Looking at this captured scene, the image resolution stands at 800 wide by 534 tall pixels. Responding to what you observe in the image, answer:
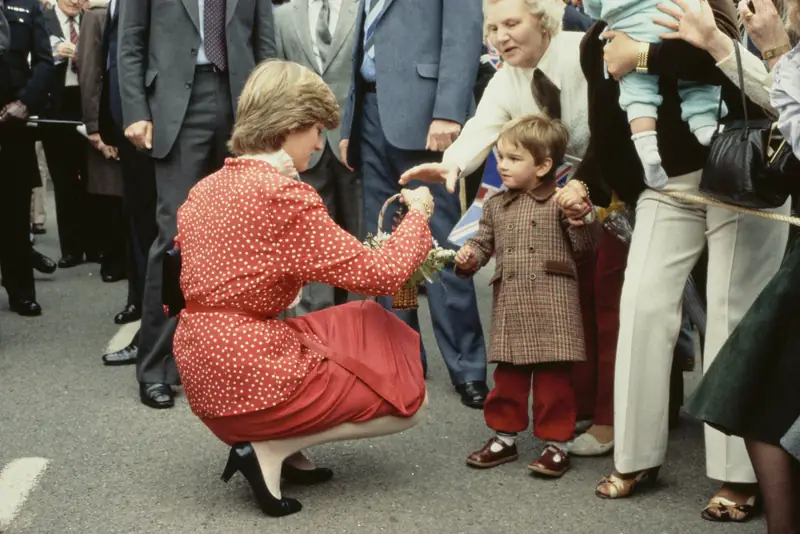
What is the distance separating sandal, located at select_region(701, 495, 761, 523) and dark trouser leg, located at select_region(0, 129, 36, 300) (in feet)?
17.1

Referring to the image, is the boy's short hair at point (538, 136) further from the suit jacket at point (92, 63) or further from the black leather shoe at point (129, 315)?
the suit jacket at point (92, 63)

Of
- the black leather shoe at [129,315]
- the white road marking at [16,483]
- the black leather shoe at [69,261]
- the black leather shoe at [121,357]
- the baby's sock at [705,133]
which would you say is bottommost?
the black leather shoe at [69,261]

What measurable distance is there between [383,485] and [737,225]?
156 centimetres

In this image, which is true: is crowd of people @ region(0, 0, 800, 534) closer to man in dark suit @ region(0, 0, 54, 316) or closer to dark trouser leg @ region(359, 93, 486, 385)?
dark trouser leg @ region(359, 93, 486, 385)

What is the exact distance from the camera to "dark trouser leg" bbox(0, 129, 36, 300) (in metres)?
7.89

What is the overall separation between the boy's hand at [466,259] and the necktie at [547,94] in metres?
0.64

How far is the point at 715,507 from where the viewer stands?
13.8 ft

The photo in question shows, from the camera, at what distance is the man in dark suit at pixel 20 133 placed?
7.82 metres

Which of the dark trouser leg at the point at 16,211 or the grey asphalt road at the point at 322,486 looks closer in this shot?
the grey asphalt road at the point at 322,486

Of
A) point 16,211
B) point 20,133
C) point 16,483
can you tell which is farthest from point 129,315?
point 16,483

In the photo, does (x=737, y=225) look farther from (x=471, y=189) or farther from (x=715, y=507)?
(x=471, y=189)

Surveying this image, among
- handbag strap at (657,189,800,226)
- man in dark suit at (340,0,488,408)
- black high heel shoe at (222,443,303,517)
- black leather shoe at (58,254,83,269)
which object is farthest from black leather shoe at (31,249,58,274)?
handbag strap at (657,189,800,226)

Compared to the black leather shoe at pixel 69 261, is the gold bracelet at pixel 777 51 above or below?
above

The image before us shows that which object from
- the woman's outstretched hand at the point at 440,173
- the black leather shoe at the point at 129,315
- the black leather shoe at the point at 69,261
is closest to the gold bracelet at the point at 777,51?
the woman's outstretched hand at the point at 440,173
